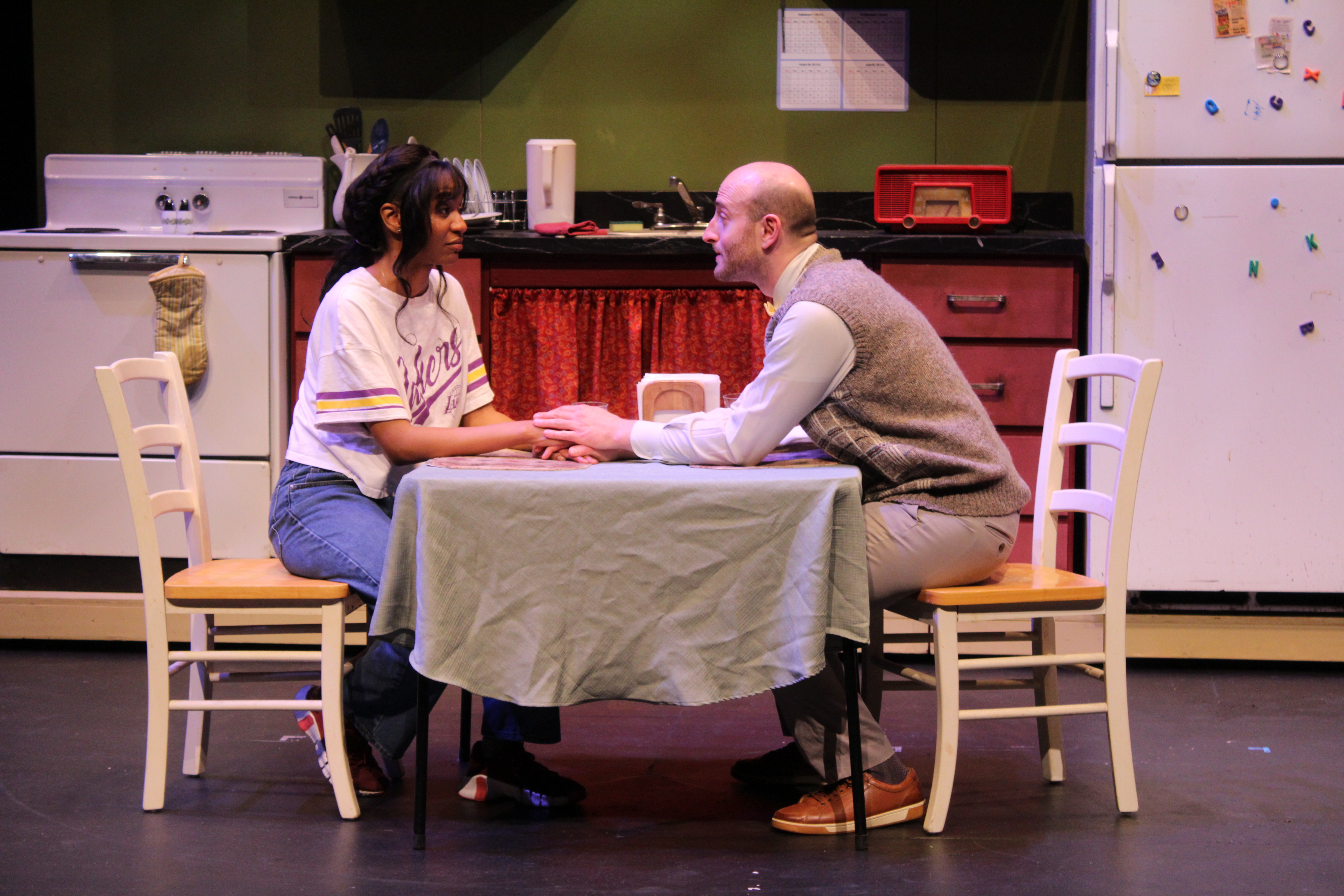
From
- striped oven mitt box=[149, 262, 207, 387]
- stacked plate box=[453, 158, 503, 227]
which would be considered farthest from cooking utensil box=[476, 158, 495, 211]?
Answer: striped oven mitt box=[149, 262, 207, 387]

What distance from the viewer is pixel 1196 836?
2.17 meters

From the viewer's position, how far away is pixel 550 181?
3.86 meters

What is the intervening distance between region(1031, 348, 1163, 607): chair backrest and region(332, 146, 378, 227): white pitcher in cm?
231

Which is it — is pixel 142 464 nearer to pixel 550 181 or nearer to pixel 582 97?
pixel 550 181

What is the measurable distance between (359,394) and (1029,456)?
6.61 ft

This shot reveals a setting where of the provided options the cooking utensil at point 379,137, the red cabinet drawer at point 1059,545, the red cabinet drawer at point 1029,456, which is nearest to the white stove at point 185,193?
the cooking utensil at point 379,137

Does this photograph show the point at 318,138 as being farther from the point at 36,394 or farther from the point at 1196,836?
the point at 1196,836

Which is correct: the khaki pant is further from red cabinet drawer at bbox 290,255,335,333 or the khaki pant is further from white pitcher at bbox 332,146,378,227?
white pitcher at bbox 332,146,378,227

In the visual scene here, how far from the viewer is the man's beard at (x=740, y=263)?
7.15 feet

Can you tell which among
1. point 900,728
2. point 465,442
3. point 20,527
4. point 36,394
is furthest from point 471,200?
point 900,728

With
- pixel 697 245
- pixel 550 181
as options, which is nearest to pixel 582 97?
pixel 550 181

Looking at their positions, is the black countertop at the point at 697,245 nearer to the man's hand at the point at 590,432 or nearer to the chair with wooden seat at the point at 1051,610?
the chair with wooden seat at the point at 1051,610

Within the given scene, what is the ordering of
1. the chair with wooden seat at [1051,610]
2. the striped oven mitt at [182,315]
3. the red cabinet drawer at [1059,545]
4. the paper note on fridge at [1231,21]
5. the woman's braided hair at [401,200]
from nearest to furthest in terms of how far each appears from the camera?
the chair with wooden seat at [1051,610]
the woman's braided hair at [401,200]
the paper note on fridge at [1231,21]
the striped oven mitt at [182,315]
the red cabinet drawer at [1059,545]

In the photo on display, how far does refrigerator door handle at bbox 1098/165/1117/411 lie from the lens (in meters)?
3.32
